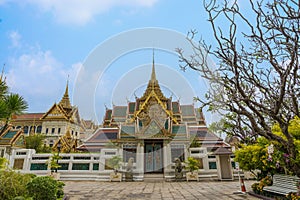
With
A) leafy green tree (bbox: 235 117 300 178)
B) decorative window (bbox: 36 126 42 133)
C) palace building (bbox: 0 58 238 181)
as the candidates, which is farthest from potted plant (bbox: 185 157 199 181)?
decorative window (bbox: 36 126 42 133)

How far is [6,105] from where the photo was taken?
4047mm

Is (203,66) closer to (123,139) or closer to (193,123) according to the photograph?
(123,139)

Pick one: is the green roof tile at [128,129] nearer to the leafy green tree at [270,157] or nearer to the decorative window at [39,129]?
the leafy green tree at [270,157]

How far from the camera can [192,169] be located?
1248 centimetres

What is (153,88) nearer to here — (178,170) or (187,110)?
(187,110)

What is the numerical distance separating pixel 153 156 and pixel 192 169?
2797mm

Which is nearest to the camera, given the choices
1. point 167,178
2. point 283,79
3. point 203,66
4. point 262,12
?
point 283,79

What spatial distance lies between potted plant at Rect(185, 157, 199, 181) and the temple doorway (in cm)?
194

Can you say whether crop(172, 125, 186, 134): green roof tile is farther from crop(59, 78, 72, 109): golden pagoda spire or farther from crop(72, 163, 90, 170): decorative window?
crop(59, 78, 72, 109): golden pagoda spire

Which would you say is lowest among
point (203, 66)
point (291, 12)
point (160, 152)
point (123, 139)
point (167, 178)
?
point (167, 178)

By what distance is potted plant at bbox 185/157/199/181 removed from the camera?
12.4 metres

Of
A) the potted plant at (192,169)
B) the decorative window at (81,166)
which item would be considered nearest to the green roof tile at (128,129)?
the decorative window at (81,166)

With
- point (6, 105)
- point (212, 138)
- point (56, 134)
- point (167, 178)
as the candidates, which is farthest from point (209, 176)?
point (56, 134)

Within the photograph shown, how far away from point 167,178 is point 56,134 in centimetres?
2548
